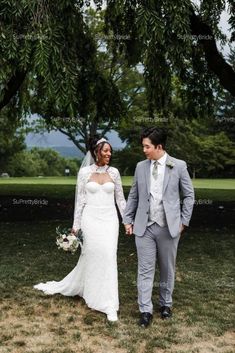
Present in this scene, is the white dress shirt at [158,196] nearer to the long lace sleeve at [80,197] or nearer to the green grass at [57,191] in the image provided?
the long lace sleeve at [80,197]

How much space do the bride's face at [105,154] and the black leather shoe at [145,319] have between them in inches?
70.0

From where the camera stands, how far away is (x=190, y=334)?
505 cm

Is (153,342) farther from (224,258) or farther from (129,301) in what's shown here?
(224,258)

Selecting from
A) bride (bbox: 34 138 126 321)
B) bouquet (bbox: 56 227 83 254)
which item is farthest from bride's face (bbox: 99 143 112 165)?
bouquet (bbox: 56 227 83 254)

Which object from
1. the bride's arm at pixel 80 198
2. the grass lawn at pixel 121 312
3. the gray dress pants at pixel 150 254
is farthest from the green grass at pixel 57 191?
the gray dress pants at pixel 150 254

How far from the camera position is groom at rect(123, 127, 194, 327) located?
5285mm

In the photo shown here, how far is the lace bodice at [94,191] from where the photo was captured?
5977 millimetres

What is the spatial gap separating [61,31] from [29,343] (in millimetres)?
4280

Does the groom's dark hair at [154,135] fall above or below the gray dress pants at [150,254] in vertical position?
above

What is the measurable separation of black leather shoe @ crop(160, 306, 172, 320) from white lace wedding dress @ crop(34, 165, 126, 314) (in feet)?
1.62

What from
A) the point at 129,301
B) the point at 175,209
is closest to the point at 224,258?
the point at 129,301

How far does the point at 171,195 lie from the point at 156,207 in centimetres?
20

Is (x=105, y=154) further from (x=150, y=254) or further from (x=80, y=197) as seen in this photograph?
(x=150, y=254)

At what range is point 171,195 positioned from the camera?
532 centimetres
